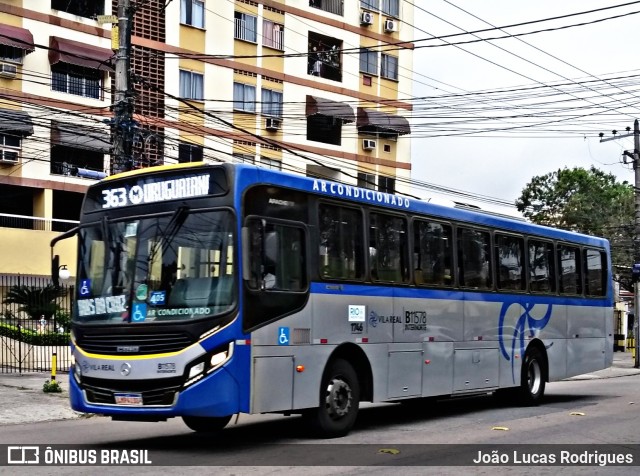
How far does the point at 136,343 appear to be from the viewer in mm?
11039

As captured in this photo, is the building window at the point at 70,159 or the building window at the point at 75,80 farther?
the building window at the point at 70,159

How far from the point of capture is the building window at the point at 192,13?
3859 centimetres

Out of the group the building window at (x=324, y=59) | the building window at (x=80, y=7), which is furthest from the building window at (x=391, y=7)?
the building window at (x=80, y=7)

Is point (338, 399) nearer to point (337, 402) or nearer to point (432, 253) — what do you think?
point (337, 402)

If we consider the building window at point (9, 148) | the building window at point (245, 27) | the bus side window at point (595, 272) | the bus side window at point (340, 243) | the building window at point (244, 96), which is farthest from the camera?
the building window at point (245, 27)

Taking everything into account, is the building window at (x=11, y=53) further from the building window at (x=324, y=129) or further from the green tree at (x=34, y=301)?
the building window at (x=324, y=129)

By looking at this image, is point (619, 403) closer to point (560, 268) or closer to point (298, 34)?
point (560, 268)

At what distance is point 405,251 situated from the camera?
567 inches

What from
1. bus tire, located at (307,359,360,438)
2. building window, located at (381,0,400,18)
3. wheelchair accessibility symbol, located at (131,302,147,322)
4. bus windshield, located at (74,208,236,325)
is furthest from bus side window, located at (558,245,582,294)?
building window, located at (381,0,400,18)

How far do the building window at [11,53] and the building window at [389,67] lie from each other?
732 inches

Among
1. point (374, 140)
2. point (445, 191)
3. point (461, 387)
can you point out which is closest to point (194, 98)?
point (374, 140)

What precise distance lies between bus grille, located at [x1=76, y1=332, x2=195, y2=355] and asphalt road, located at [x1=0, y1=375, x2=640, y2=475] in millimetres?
1249

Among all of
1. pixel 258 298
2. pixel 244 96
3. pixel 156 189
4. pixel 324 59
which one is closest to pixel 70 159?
pixel 244 96

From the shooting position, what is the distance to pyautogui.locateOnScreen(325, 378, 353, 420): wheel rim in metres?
12.5
